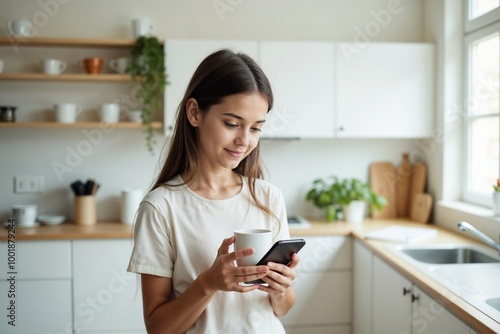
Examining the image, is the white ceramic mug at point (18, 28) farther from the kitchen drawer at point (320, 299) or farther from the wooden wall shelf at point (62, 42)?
the kitchen drawer at point (320, 299)

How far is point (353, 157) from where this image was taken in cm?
324

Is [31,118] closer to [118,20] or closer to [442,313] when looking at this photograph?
[118,20]

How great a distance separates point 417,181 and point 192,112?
91.4 inches

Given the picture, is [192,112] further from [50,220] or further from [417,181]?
[417,181]

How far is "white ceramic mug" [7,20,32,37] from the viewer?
2.75 m

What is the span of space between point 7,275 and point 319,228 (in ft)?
5.72

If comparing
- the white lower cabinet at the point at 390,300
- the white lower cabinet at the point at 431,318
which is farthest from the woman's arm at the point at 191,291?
the white lower cabinet at the point at 390,300

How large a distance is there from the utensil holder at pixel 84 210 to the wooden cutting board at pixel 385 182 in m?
1.82

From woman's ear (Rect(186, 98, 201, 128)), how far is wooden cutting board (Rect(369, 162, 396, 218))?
2.24 m

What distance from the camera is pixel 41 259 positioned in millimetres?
2590

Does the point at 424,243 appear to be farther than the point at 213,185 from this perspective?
Yes

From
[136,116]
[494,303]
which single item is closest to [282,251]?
[494,303]

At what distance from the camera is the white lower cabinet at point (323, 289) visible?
2.74 metres

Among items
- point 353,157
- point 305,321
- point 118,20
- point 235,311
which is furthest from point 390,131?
point 235,311
